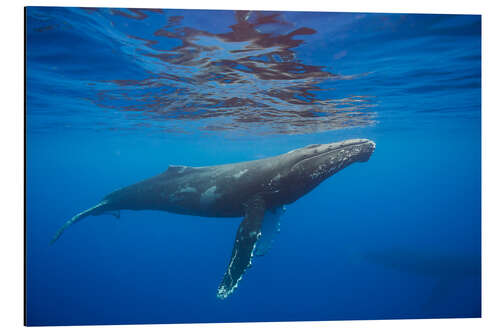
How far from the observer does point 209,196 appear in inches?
299

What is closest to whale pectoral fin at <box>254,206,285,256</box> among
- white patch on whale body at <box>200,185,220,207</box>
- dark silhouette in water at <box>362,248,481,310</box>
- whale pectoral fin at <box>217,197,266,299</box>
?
whale pectoral fin at <box>217,197,266,299</box>

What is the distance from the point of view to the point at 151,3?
19.8ft

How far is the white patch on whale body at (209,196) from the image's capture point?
24.7 ft

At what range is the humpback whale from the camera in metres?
6.23

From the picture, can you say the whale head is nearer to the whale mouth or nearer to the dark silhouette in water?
the whale mouth

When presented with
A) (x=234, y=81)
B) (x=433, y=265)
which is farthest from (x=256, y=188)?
(x=433, y=265)

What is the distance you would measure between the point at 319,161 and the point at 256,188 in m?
1.65

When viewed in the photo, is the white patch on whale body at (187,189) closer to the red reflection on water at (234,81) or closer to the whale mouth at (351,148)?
the whale mouth at (351,148)

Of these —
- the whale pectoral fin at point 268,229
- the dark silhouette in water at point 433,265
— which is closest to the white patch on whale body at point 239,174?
the whale pectoral fin at point 268,229

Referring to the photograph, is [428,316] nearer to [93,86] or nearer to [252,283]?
[252,283]

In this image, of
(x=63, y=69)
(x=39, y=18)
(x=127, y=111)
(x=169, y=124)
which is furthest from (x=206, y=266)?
(x=39, y=18)

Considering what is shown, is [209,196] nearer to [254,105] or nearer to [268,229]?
[268,229]

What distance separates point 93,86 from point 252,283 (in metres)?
14.3

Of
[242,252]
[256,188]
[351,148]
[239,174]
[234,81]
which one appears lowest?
[242,252]
